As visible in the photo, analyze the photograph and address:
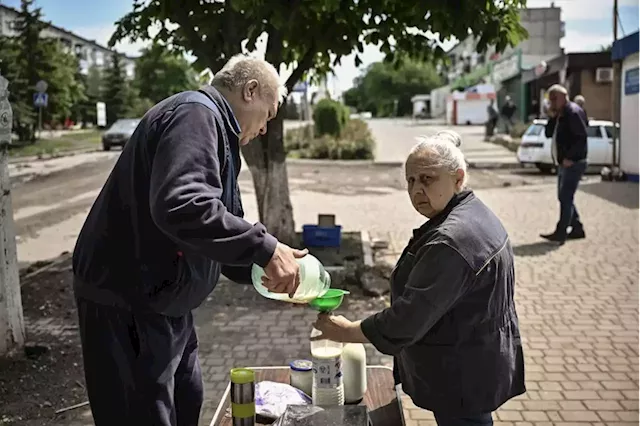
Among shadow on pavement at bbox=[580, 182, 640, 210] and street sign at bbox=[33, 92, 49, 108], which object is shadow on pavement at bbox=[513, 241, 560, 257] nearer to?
shadow on pavement at bbox=[580, 182, 640, 210]

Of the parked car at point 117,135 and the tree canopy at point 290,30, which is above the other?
the tree canopy at point 290,30

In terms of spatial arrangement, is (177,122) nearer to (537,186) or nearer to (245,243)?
(245,243)

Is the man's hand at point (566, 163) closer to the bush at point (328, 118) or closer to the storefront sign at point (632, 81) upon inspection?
the storefront sign at point (632, 81)

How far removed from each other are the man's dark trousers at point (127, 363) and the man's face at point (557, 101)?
25.6ft

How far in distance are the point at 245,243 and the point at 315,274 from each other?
627 millimetres

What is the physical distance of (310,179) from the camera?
19891 millimetres

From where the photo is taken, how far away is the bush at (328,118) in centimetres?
2896

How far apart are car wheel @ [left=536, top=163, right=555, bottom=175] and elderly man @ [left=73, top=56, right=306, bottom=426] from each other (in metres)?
18.6

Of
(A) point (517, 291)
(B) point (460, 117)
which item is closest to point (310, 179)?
(A) point (517, 291)

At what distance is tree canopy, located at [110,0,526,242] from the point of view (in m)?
6.80

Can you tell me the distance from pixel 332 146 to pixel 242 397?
23136 millimetres

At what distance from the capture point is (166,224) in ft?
7.39

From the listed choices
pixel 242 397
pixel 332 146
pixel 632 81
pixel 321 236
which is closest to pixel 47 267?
pixel 321 236

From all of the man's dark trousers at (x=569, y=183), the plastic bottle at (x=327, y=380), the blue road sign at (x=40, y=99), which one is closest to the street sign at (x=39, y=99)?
the blue road sign at (x=40, y=99)
